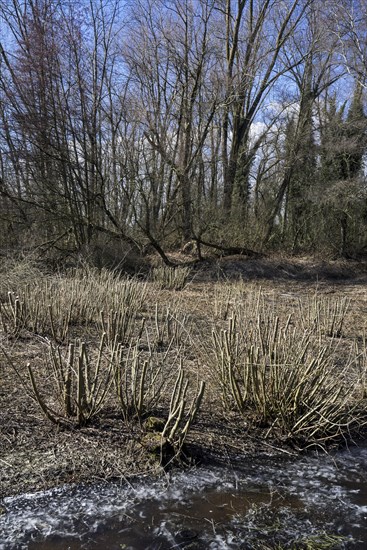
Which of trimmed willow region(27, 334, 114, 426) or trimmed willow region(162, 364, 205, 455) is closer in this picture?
trimmed willow region(162, 364, 205, 455)

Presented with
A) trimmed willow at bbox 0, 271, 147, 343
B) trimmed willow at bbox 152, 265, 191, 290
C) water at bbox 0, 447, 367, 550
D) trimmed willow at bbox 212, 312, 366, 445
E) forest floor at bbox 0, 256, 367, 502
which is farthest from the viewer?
trimmed willow at bbox 152, 265, 191, 290

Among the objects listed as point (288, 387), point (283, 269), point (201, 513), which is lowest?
point (201, 513)

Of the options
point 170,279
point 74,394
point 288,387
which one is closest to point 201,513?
point 288,387

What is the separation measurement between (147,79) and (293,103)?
4854mm

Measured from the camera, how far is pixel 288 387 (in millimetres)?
3898

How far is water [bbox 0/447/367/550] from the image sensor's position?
284cm

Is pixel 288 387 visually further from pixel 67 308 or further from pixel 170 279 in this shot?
pixel 170 279

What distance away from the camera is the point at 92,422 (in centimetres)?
393

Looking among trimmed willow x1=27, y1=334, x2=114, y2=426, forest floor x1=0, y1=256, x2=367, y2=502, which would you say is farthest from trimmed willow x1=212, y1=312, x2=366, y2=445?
trimmed willow x1=27, y1=334, x2=114, y2=426

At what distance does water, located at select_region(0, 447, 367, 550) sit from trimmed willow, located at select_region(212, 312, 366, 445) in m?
0.41

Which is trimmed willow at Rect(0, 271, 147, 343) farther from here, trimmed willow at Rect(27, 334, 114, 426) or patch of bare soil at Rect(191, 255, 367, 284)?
patch of bare soil at Rect(191, 255, 367, 284)

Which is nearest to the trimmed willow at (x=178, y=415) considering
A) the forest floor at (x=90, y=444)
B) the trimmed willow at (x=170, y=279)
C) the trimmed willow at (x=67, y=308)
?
the forest floor at (x=90, y=444)

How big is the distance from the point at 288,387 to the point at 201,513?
3.89ft

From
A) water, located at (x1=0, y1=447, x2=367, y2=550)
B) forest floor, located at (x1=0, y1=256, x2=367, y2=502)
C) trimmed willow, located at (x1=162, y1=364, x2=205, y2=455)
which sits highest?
trimmed willow, located at (x1=162, y1=364, x2=205, y2=455)
